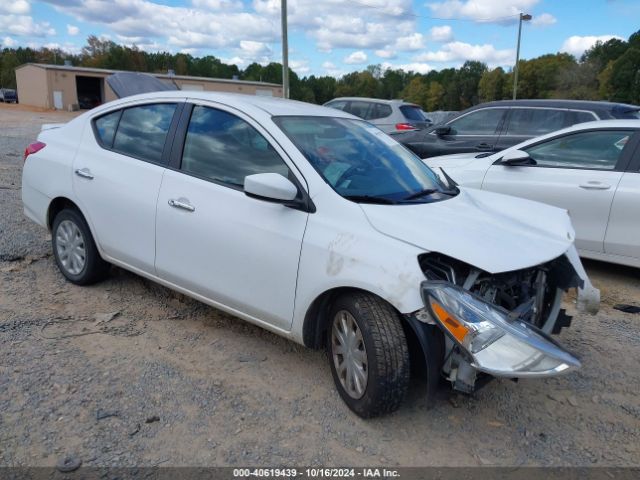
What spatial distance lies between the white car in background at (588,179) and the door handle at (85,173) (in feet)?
12.3

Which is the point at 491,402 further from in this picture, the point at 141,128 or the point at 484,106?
the point at 484,106

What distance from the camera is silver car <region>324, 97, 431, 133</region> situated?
12827mm

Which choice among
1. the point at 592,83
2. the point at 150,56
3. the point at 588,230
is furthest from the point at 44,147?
the point at 150,56

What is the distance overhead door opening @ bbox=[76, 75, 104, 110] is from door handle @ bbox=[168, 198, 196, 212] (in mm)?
50934

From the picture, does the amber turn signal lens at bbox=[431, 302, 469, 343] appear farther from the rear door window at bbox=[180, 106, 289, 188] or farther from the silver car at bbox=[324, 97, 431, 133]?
the silver car at bbox=[324, 97, 431, 133]

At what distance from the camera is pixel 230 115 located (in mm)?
3697

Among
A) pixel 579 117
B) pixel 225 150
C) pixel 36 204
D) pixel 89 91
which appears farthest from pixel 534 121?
pixel 89 91

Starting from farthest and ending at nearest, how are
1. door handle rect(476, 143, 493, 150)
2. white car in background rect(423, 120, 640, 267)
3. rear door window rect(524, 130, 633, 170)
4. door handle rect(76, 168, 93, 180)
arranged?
door handle rect(476, 143, 493, 150)
rear door window rect(524, 130, 633, 170)
white car in background rect(423, 120, 640, 267)
door handle rect(76, 168, 93, 180)

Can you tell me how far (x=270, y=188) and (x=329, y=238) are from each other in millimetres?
425

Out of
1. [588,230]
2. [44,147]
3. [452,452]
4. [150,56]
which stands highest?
[150,56]

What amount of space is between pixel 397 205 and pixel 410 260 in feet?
1.78

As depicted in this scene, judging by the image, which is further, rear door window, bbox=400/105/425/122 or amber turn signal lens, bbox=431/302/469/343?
rear door window, bbox=400/105/425/122

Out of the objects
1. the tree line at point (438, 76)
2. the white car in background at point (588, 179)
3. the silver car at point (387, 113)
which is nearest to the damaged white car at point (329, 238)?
the white car in background at point (588, 179)

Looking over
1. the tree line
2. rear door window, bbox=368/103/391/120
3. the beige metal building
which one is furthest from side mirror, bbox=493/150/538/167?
the tree line
